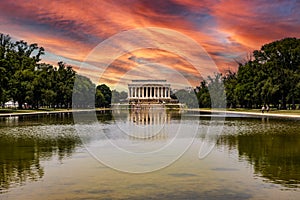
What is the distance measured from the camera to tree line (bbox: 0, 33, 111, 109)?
7500 cm

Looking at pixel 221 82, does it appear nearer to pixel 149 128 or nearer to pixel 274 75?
→ pixel 274 75

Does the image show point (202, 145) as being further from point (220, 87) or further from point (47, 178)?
point (220, 87)

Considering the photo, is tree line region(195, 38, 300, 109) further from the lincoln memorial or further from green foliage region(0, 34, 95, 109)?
the lincoln memorial

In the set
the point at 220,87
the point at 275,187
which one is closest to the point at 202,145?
the point at 275,187

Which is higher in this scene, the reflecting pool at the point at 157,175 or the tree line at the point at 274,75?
the tree line at the point at 274,75

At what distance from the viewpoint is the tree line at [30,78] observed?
2953 inches

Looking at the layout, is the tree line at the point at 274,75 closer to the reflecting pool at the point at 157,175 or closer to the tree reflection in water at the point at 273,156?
the tree reflection in water at the point at 273,156

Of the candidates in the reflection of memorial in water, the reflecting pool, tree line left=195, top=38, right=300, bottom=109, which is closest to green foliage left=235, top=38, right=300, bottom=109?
tree line left=195, top=38, right=300, bottom=109

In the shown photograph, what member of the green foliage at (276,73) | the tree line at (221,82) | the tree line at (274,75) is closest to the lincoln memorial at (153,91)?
the tree line at (221,82)

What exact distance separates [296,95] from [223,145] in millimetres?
56611

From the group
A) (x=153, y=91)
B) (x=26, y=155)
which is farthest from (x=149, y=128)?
(x=153, y=91)

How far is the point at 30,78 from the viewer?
282ft

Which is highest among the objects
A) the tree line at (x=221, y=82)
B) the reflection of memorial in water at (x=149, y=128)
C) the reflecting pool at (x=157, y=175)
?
the tree line at (x=221, y=82)

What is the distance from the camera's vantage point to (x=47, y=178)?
13.2 meters
